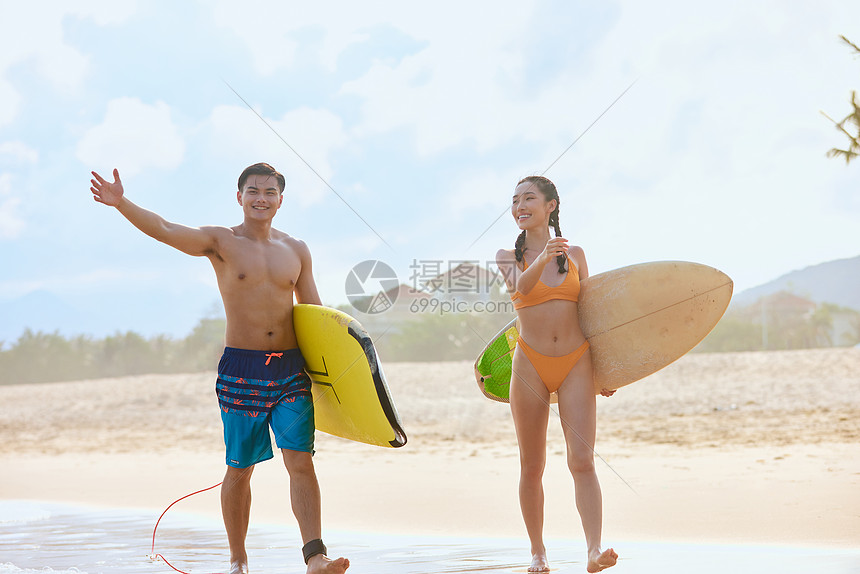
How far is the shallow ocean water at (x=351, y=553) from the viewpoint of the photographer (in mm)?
3896

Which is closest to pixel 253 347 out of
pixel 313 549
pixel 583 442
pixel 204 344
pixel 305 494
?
pixel 305 494

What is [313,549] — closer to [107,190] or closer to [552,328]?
[552,328]

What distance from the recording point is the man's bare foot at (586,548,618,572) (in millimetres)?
3197

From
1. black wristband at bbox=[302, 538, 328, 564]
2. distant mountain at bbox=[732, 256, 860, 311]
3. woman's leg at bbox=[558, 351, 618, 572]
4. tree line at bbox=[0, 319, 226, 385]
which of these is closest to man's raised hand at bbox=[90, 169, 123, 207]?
black wristband at bbox=[302, 538, 328, 564]

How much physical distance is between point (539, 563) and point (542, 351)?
0.91 metres

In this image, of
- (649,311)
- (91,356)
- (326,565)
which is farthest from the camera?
(91,356)

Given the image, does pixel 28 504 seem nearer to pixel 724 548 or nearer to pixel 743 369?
pixel 724 548

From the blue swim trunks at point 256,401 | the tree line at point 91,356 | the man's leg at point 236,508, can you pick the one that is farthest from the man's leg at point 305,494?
the tree line at point 91,356

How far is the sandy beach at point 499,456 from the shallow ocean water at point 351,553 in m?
0.35

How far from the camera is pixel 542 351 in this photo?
3.70m

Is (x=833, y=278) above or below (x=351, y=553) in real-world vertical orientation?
above

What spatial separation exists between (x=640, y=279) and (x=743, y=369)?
12.0 metres

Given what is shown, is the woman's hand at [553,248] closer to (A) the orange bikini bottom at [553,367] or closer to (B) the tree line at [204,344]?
(A) the orange bikini bottom at [553,367]

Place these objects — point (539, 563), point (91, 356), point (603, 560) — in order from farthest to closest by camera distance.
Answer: point (91, 356) < point (539, 563) < point (603, 560)
